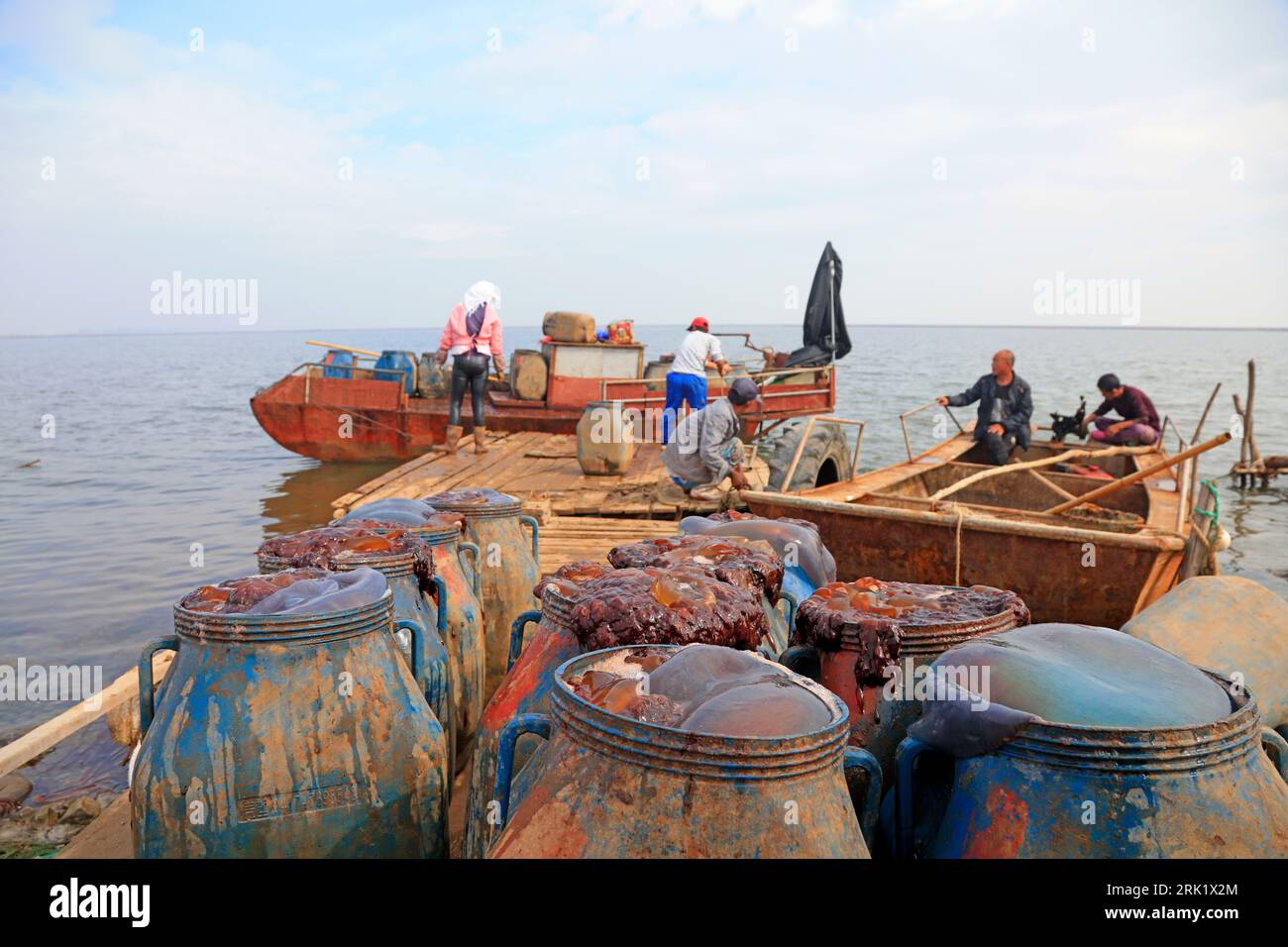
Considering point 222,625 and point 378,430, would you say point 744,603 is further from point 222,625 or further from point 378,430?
point 378,430

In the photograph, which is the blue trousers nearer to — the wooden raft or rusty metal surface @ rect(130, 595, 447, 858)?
the wooden raft

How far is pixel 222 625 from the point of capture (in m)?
2.39

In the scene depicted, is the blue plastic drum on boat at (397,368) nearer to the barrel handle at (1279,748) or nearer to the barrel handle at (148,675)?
the barrel handle at (148,675)

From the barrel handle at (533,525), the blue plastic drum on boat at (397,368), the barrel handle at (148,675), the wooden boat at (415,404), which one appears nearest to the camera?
the barrel handle at (148,675)

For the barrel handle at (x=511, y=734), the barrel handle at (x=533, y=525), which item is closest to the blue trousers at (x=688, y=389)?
the barrel handle at (x=533, y=525)

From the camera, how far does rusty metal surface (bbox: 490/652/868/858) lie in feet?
5.34

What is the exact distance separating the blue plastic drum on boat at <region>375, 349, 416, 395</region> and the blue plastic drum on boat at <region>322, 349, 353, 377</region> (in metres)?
0.55

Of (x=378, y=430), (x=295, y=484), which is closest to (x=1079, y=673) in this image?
(x=378, y=430)

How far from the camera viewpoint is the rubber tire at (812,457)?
9.65 m

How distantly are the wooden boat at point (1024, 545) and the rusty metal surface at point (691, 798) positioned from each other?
4.87 meters

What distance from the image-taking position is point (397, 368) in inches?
640

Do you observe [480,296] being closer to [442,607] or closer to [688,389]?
[688,389]

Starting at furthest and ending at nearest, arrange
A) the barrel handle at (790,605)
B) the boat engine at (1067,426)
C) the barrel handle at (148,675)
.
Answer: the boat engine at (1067,426), the barrel handle at (790,605), the barrel handle at (148,675)
